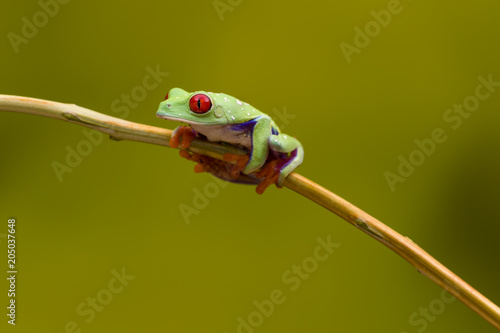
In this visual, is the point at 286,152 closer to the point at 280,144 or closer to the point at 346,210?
the point at 280,144

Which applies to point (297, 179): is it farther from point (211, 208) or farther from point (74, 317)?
point (74, 317)

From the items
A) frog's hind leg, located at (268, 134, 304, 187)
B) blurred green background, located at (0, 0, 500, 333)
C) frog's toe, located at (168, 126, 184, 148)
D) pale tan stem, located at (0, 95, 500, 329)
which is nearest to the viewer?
pale tan stem, located at (0, 95, 500, 329)

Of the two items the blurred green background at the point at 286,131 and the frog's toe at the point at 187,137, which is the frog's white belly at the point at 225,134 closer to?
the frog's toe at the point at 187,137

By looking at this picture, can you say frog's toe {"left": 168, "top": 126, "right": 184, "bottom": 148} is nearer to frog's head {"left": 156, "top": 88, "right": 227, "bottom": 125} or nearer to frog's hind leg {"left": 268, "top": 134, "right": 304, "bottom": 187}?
frog's head {"left": 156, "top": 88, "right": 227, "bottom": 125}

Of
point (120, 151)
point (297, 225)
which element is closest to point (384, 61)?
point (297, 225)

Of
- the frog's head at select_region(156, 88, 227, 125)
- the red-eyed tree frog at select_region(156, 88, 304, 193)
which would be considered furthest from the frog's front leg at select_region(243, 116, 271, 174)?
the frog's head at select_region(156, 88, 227, 125)

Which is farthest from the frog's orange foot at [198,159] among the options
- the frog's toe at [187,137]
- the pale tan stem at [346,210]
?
the pale tan stem at [346,210]
